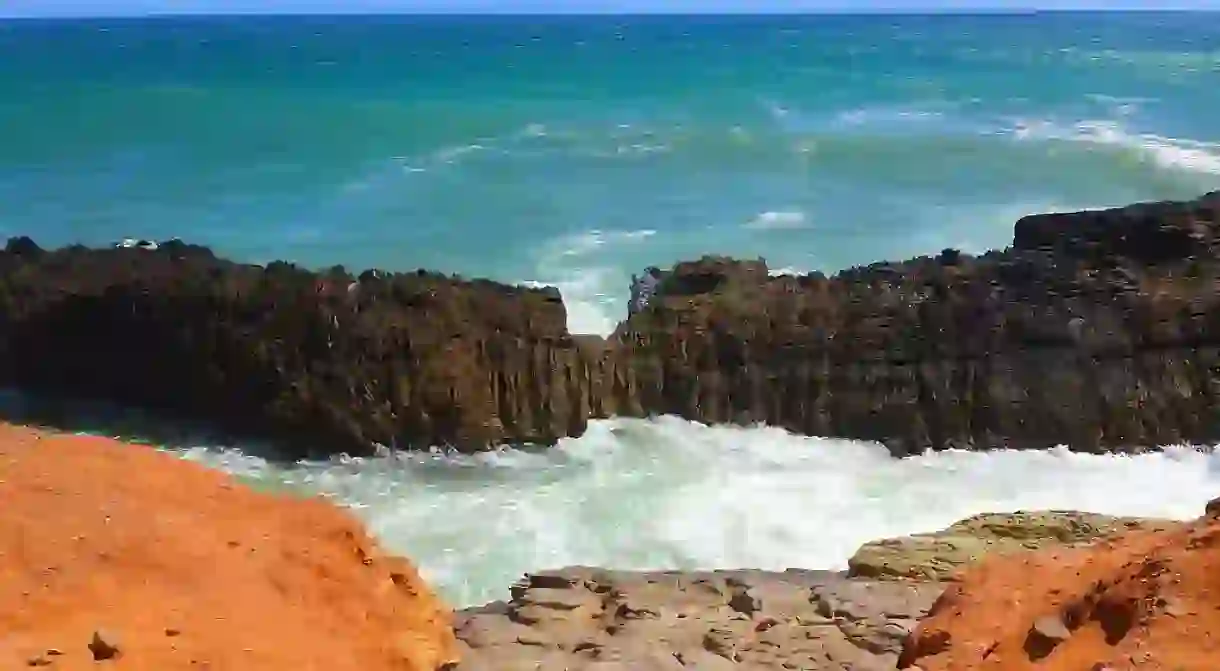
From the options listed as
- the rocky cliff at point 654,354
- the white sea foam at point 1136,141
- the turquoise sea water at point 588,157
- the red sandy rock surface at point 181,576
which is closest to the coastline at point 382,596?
the red sandy rock surface at point 181,576

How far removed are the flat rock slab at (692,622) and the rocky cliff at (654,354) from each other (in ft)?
19.8

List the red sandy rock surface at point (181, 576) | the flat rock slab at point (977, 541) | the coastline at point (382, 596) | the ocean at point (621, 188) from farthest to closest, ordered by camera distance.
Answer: the ocean at point (621, 188), the flat rock slab at point (977, 541), the coastline at point (382, 596), the red sandy rock surface at point (181, 576)

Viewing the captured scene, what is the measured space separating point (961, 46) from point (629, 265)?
3712 inches

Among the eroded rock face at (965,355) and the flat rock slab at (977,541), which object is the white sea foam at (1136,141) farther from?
the flat rock slab at (977,541)

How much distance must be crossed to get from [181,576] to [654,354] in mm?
10572

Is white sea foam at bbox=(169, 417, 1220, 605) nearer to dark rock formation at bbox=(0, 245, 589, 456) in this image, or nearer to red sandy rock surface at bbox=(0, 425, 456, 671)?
dark rock formation at bbox=(0, 245, 589, 456)

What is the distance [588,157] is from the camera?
4341cm

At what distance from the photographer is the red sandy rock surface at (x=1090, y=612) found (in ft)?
17.0

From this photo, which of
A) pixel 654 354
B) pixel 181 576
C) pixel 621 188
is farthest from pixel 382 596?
pixel 621 188

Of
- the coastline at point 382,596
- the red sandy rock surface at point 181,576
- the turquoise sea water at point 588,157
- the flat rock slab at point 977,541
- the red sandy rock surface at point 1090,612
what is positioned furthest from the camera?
the turquoise sea water at point 588,157

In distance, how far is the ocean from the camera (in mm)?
14336

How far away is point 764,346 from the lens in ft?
54.4

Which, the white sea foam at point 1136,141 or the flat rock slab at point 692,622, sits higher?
the white sea foam at point 1136,141

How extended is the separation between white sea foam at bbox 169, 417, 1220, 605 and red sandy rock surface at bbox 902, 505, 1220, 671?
6.16 meters
